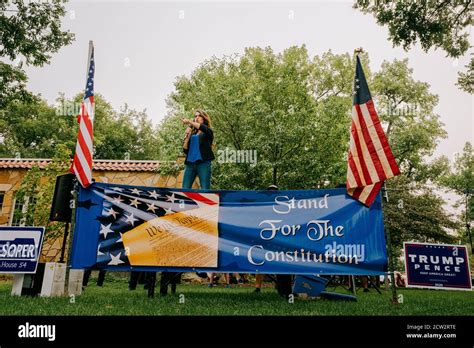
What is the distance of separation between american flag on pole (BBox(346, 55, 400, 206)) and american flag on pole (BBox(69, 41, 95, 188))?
4.23 metres

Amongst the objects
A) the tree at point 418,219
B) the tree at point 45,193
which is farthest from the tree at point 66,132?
the tree at point 418,219

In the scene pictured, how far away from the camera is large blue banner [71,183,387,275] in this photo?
16.8 ft

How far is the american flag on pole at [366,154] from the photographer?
5.12 meters

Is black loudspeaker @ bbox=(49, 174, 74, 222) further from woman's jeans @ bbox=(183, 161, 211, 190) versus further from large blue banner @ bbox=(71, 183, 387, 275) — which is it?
woman's jeans @ bbox=(183, 161, 211, 190)

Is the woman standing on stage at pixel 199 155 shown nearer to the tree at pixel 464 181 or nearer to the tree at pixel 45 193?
the tree at pixel 45 193

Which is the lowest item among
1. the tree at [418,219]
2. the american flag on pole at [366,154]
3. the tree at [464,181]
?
the american flag on pole at [366,154]

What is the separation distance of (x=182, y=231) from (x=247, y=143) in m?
12.1

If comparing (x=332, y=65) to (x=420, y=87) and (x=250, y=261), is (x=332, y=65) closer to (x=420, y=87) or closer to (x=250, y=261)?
(x=420, y=87)

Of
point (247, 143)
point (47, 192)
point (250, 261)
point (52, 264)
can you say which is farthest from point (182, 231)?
point (247, 143)

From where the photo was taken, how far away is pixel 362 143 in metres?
5.39

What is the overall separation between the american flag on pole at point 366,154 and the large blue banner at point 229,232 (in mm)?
208

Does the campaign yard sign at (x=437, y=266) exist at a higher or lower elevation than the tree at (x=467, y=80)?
lower

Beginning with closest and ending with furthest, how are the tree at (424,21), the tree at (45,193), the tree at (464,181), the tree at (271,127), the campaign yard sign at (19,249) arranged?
the campaign yard sign at (19,249) < the tree at (424,21) < the tree at (45,193) < the tree at (271,127) < the tree at (464,181)

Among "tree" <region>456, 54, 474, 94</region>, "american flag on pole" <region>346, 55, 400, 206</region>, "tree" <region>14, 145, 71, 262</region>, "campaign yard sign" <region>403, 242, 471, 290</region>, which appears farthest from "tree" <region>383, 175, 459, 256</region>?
"tree" <region>14, 145, 71, 262</region>
